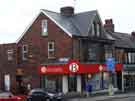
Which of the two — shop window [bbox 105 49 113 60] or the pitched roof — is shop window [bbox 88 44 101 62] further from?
the pitched roof

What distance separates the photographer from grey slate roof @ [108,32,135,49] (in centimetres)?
5838

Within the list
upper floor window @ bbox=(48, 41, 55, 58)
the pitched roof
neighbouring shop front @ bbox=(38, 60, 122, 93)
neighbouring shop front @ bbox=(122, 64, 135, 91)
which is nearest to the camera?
neighbouring shop front @ bbox=(38, 60, 122, 93)

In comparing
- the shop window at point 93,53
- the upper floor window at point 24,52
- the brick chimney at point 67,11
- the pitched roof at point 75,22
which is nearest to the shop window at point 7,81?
the upper floor window at point 24,52

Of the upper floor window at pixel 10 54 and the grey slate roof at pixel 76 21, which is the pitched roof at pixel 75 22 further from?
the upper floor window at pixel 10 54

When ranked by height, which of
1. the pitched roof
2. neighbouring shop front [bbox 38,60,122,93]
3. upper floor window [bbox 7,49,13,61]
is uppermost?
the pitched roof

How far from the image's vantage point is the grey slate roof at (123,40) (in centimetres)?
5838

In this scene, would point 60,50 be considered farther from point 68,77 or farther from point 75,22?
point 75,22

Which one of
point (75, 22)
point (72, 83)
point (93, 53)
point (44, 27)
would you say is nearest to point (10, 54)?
point (44, 27)

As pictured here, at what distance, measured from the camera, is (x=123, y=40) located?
61188 millimetres

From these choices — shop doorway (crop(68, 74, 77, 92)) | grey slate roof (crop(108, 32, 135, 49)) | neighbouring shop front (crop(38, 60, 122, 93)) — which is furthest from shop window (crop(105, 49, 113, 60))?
shop doorway (crop(68, 74, 77, 92))

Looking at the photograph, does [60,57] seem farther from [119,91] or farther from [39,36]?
[119,91]

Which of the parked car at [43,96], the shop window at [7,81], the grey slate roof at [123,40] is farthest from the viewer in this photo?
the grey slate roof at [123,40]

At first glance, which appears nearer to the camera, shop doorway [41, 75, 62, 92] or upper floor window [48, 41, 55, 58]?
shop doorway [41, 75, 62, 92]

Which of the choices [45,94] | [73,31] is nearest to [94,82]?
[73,31]
